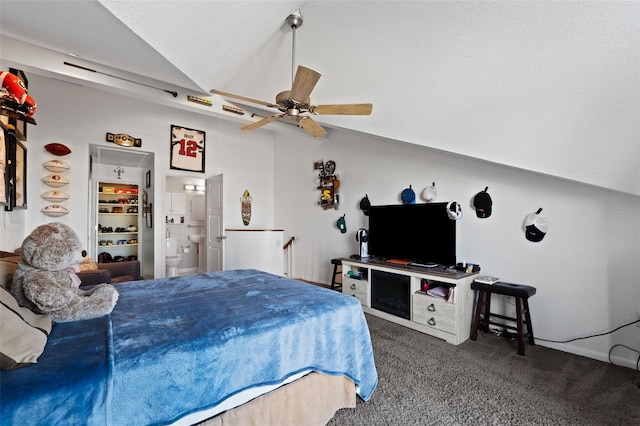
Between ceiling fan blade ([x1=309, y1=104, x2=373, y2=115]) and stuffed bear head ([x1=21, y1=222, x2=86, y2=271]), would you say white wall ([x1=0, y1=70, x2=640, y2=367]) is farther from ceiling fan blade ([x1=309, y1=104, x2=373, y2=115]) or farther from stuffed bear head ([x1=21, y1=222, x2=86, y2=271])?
stuffed bear head ([x1=21, y1=222, x2=86, y2=271])

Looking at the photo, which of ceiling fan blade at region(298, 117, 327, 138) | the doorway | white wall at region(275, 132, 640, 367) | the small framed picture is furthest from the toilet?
ceiling fan blade at region(298, 117, 327, 138)

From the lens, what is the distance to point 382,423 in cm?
176

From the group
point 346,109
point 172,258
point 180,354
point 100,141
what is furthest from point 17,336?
point 172,258

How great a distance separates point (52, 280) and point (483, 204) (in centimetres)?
361

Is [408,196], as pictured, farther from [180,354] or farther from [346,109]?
[180,354]

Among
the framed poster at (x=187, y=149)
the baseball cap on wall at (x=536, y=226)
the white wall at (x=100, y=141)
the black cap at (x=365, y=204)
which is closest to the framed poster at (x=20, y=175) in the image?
the white wall at (x=100, y=141)

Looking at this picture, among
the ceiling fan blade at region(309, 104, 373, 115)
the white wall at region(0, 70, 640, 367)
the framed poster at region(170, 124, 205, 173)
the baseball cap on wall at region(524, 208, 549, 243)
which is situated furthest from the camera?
the framed poster at region(170, 124, 205, 173)

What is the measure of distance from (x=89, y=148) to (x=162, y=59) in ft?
10.2

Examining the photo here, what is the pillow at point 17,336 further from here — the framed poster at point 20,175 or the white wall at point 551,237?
the white wall at point 551,237

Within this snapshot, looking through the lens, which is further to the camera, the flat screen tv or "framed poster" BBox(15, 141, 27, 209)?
the flat screen tv

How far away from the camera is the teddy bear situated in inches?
53.0

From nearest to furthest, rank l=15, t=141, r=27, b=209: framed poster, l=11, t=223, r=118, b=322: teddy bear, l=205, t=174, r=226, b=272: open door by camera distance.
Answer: l=11, t=223, r=118, b=322: teddy bear, l=15, t=141, r=27, b=209: framed poster, l=205, t=174, r=226, b=272: open door

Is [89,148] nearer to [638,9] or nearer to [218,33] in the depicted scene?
[218,33]

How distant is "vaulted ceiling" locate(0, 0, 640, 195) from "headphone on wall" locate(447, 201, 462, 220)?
79 cm
